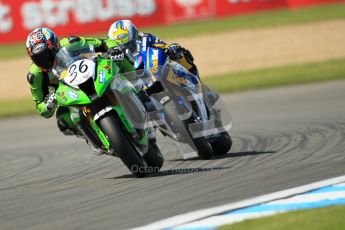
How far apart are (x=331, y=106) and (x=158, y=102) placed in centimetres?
541

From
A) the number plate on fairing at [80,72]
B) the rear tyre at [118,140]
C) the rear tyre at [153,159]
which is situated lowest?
the rear tyre at [153,159]

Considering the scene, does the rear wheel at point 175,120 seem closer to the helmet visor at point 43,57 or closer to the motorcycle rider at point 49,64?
the motorcycle rider at point 49,64

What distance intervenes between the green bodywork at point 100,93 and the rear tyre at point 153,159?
1.27 feet

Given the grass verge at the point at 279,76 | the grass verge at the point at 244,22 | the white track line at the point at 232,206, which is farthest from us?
the grass verge at the point at 244,22

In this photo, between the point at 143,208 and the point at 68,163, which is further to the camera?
the point at 68,163

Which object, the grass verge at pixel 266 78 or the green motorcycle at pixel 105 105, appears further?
the grass verge at pixel 266 78

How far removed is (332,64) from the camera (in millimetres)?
19766

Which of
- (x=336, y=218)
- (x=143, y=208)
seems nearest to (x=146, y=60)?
(x=143, y=208)

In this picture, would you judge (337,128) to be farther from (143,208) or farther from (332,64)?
(332,64)

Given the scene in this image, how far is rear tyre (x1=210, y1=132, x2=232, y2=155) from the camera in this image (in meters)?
9.92

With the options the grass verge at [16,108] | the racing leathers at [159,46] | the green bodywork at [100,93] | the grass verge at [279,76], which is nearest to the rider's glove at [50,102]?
the green bodywork at [100,93]

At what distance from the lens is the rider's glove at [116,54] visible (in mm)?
8836

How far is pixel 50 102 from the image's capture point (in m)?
8.77

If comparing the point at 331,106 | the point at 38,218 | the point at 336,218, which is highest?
the point at 336,218
